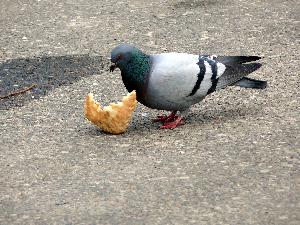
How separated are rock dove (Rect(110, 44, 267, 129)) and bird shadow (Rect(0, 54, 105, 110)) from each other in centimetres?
119

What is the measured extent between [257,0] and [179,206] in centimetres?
449

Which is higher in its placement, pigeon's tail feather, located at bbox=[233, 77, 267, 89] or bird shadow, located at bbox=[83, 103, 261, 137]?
→ pigeon's tail feather, located at bbox=[233, 77, 267, 89]

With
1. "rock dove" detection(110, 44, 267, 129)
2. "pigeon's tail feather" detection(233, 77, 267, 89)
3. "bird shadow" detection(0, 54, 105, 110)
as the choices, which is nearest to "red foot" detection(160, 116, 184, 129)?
"rock dove" detection(110, 44, 267, 129)

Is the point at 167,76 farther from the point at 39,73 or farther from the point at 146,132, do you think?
the point at 39,73

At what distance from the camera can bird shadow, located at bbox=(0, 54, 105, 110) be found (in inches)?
238

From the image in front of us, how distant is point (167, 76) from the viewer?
16.4 ft

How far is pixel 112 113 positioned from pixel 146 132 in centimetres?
30

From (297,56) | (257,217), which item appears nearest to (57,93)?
(297,56)

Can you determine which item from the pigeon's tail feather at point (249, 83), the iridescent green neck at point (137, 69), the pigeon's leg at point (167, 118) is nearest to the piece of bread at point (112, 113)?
the iridescent green neck at point (137, 69)

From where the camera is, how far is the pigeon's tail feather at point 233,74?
206 inches

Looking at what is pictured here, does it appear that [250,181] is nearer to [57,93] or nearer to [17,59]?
[57,93]

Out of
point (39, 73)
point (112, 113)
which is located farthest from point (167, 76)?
point (39, 73)

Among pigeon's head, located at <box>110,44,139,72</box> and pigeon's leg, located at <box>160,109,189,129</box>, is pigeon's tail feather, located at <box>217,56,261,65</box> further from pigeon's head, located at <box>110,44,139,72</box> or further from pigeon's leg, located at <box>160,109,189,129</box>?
pigeon's head, located at <box>110,44,139,72</box>

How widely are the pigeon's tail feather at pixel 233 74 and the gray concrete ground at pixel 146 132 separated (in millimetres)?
260
